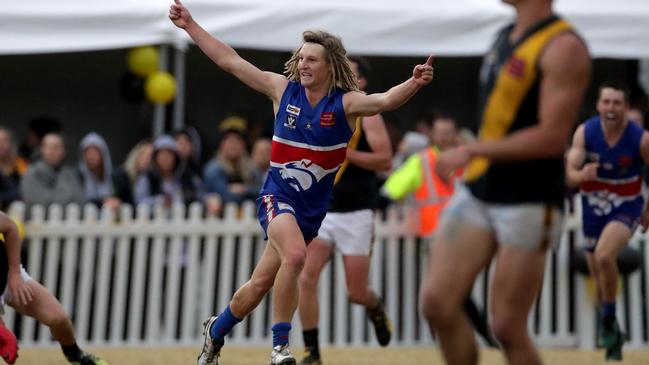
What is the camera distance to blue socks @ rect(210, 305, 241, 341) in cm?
727

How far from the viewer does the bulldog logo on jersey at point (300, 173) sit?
7250mm

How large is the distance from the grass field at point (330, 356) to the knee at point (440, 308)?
4.31 m

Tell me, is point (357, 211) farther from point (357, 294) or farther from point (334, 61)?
point (334, 61)

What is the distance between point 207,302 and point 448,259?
7130 millimetres

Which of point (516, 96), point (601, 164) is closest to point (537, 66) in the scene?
point (516, 96)

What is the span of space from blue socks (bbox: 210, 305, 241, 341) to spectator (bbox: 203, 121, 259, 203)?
16.7ft

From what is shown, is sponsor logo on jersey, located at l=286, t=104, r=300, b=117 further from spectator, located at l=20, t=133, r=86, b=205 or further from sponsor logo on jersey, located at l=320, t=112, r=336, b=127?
spectator, located at l=20, t=133, r=86, b=205

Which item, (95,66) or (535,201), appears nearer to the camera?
(535,201)

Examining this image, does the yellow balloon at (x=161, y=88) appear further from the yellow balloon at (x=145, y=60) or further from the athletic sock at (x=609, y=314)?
the athletic sock at (x=609, y=314)

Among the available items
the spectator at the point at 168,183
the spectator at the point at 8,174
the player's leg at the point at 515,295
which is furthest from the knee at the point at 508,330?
the spectator at the point at 8,174

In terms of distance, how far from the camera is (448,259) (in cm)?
530

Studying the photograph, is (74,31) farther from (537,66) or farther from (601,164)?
(537,66)

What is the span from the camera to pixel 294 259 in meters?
6.96

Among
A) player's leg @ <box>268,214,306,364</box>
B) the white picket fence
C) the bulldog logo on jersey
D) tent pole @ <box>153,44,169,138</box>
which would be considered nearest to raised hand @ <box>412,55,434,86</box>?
the bulldog logo on jersey
